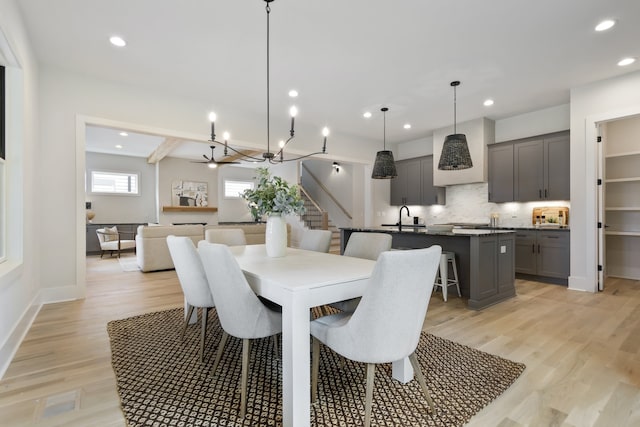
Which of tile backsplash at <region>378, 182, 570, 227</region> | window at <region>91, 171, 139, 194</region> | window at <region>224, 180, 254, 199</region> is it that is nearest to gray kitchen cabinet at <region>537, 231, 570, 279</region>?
tile backsplash at <region>378, 182, 570, 227</region>

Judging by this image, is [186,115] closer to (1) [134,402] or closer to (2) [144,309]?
(2) [144,309]

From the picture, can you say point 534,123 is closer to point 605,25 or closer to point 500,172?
point 500,172

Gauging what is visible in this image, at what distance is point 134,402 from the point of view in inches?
68.9

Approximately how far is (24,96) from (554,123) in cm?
685

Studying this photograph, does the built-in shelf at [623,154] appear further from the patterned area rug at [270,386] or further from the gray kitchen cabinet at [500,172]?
the patterned area rug at [270,386]

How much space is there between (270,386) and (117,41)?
3.47 meters

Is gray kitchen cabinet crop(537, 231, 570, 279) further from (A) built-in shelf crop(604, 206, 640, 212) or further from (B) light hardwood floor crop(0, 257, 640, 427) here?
(A) built-in shelf crop(604, 206, 640, 212)

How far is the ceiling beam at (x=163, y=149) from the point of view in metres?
6.65

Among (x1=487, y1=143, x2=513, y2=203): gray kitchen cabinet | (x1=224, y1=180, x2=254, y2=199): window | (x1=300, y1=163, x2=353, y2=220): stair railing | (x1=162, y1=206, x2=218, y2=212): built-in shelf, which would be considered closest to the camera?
(x1=487, y1=143, x2=513, y2=203): gray kitchen cabinet

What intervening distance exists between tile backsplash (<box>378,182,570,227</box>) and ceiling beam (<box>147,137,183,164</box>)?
15.8 feet

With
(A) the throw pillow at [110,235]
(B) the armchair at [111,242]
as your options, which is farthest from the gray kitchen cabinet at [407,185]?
(A) the throw pillow at [110,235]

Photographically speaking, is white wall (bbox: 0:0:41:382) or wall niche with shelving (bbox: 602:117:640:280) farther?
wall niche with shelving (bbox: 602:117:640:280)

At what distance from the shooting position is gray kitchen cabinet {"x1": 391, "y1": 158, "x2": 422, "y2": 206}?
6.94m

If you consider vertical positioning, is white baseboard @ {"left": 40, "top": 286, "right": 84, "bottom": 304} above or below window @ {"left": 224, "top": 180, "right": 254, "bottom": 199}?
below
